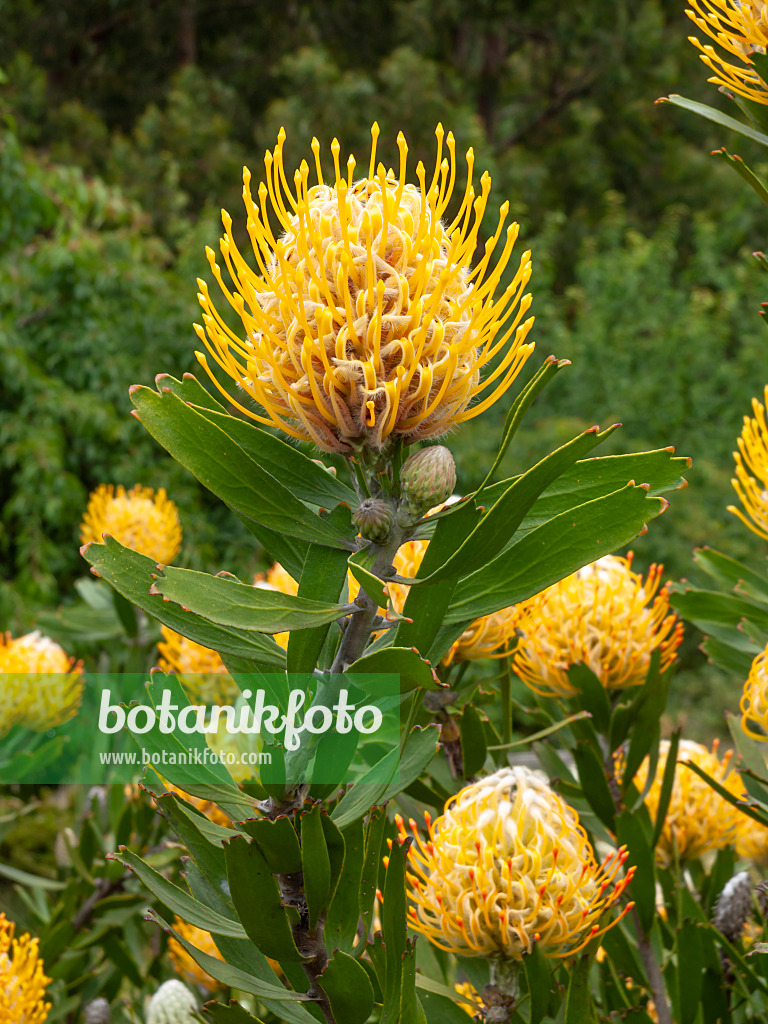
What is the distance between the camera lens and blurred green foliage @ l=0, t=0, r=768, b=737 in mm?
5090

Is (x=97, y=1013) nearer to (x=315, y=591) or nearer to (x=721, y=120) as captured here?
(x=315, y=591)

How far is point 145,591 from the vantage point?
0.60 metres

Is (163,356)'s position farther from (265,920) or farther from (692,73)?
(692,73)

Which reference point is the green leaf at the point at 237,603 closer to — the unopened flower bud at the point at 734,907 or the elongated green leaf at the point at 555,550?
the elongated green leaf at the point at 555,550

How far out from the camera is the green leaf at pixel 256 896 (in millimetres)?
598

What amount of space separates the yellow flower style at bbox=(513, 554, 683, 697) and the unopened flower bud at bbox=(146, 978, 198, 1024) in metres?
0.49

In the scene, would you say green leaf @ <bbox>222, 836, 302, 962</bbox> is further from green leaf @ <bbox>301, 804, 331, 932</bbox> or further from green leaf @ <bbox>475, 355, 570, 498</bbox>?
green leaf @ <bbox>475, 355, 570, 498</bbox>

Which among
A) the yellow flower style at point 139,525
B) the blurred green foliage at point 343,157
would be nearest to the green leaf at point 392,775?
the yellow flower style at point 139,525

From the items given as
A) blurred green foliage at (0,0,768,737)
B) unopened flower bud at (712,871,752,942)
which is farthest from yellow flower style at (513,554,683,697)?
blurred green foliage at (0,0,768,737)

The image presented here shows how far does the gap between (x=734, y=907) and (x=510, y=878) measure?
1.17 ft

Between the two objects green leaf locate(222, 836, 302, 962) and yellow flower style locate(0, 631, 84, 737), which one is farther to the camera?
yellow flower style locate(0, 631, 84, 737)

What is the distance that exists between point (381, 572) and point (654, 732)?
0.49m

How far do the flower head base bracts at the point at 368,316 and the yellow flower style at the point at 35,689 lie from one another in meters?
0.92

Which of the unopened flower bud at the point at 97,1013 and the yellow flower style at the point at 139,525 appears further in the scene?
the yellow flower style at the point at 139,525
